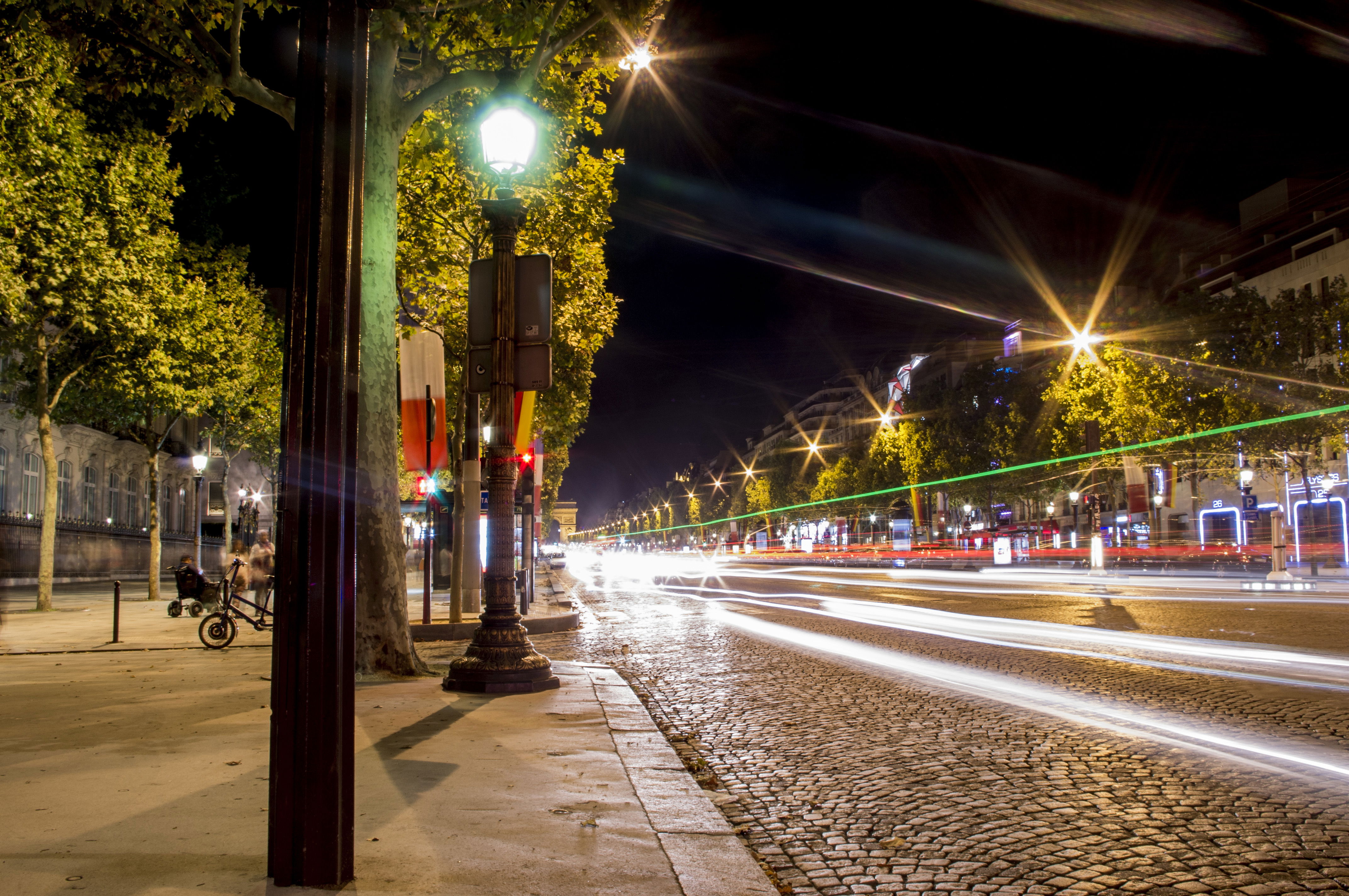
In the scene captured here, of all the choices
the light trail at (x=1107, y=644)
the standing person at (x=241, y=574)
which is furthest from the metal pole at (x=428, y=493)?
the light trail at (x=1107, y=644)

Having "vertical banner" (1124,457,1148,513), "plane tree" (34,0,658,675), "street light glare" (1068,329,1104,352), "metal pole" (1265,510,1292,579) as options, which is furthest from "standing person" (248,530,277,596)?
"street light glare" (1068,329,1104,352)

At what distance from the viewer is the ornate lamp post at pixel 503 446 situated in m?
7.92

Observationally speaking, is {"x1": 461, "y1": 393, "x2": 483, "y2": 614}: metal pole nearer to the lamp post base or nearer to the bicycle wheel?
the bicycle wheel

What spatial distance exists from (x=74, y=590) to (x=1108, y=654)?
35.7 metres

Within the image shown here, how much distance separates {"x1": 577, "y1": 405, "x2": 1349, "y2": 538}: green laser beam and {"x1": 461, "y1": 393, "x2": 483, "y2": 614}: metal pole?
2885cm

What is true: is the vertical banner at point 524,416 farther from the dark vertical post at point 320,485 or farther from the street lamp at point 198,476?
the street lamp at point 198,476

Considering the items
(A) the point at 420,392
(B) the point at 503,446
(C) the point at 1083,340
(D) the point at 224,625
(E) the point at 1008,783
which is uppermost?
(C) the point at 1083,340

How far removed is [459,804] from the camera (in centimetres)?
432

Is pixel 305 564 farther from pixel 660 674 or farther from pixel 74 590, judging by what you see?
pixel 74 590

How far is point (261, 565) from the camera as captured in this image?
57.9ft

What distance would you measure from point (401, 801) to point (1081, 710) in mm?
5384

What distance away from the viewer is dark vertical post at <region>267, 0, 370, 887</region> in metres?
3.08

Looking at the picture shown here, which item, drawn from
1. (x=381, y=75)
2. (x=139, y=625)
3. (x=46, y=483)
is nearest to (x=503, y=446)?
(x=381, y=75)

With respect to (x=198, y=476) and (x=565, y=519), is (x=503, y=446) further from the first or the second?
(x=565, y=519)
